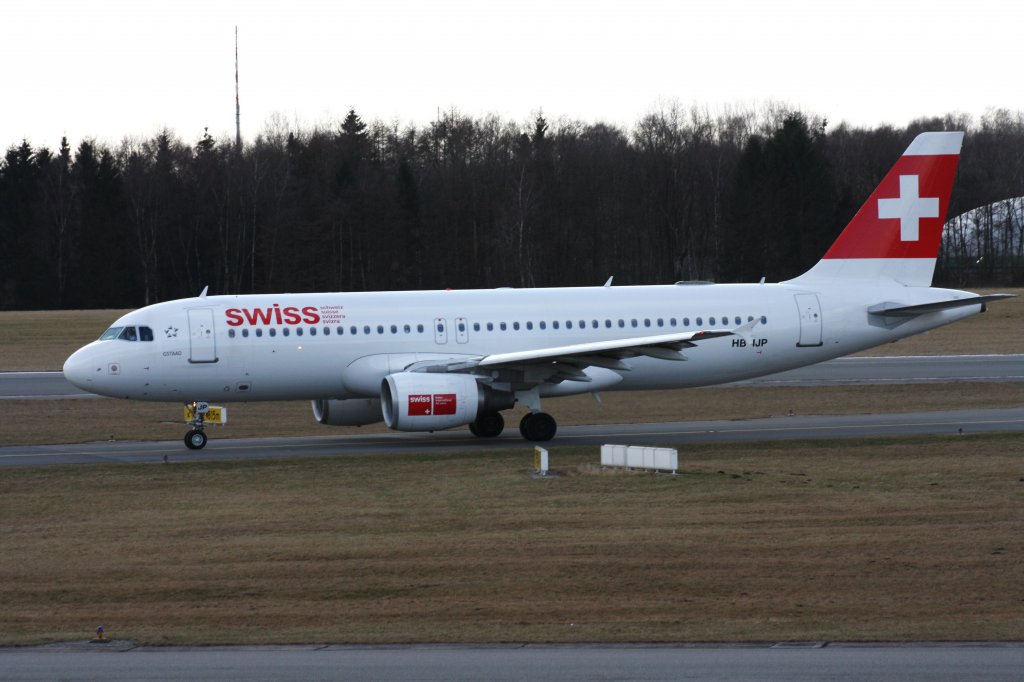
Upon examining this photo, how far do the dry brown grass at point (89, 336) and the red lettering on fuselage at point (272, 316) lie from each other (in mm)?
24712

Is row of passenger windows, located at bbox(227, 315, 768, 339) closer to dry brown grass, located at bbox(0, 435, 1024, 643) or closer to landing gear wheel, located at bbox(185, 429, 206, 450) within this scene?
landing gear wheel, located at bbox(185, 429, 206, 450)

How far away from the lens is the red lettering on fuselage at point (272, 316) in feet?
96.3

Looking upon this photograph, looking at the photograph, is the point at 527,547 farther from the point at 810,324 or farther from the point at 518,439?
the point at 810,324

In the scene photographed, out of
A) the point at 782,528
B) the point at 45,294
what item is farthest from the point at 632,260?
the point at 782,528

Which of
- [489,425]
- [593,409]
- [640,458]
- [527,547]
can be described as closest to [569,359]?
[489,425]

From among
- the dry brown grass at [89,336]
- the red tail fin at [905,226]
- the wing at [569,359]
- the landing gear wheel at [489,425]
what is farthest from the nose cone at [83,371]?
the dry brown grass at [89,336]

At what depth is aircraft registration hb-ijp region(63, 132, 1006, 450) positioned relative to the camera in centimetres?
2873

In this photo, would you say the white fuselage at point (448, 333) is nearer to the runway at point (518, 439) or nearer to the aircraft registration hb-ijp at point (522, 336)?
the aircraft registration hb-ijp at point (522, 336)

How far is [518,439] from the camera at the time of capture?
30.6m

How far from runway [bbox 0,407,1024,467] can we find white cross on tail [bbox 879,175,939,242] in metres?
4.58

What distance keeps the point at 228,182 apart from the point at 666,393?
57.9 m

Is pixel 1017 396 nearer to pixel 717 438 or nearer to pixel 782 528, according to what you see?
pixel 717 438

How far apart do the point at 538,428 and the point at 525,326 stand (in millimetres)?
2426

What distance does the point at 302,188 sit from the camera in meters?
92.1
